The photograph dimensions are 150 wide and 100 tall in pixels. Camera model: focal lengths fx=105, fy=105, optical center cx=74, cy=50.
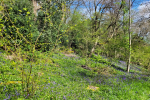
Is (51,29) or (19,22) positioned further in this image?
(51,29)

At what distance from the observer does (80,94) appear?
14.8 feet

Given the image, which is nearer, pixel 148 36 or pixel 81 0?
pixel 81 0

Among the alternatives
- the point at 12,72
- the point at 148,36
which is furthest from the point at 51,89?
the point at 148,36

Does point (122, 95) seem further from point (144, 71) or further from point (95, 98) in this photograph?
point (144, 71)

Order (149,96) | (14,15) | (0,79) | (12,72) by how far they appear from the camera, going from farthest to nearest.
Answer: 1. (14,15)
2. (149,96)
3. (12,72)
4. (0,79)

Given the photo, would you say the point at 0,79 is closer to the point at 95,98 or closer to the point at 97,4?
the point at 95,98

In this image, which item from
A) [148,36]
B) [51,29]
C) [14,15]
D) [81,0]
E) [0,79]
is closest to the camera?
[0,79]

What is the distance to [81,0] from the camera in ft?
53.8

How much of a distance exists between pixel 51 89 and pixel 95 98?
1877 millimetres

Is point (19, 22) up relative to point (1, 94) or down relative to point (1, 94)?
up

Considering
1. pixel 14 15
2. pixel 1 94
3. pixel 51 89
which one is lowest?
pixel 51 89

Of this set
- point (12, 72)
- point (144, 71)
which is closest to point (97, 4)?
point (144, 71)

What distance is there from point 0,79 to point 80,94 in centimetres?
316

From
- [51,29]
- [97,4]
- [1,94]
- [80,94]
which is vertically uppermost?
[97,4]
